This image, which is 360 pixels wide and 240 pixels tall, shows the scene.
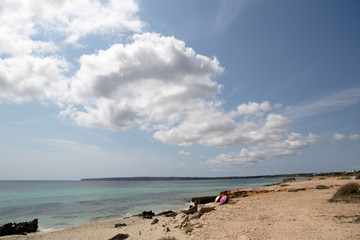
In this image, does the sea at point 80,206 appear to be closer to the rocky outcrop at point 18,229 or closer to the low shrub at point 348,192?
the rocky outcrop at point 18,229

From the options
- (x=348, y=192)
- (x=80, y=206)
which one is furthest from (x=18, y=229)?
(x=348, y=192)

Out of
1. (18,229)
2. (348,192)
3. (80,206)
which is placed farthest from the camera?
(80,206)

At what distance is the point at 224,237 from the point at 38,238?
41.1ft

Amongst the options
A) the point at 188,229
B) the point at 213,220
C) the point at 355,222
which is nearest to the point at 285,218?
the point at 355,222

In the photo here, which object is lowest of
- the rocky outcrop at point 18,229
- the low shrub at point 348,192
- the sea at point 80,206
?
the sea at point 80,206

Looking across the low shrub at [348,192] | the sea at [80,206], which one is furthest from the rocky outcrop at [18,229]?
the low shrub at [348,192]

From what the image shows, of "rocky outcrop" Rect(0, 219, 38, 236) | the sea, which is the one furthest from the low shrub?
"rocky outcrop" Rect(0, 219, 38, 236)

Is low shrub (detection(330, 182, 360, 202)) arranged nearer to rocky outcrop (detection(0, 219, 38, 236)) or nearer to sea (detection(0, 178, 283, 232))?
sea (detection(0, 178, 283, 232))

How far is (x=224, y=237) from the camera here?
→ 348 inches

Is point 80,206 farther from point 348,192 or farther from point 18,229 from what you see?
point 348,192

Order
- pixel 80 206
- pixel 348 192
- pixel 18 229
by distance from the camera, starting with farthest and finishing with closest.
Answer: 1. pixel 80 206
2. pixel 18 229
3. pixel 348 192

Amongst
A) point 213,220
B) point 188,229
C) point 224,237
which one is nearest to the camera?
point 224,237

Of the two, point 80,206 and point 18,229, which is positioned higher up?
point 18,229

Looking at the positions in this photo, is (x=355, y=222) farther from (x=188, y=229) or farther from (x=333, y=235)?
(x=188, y=229)
